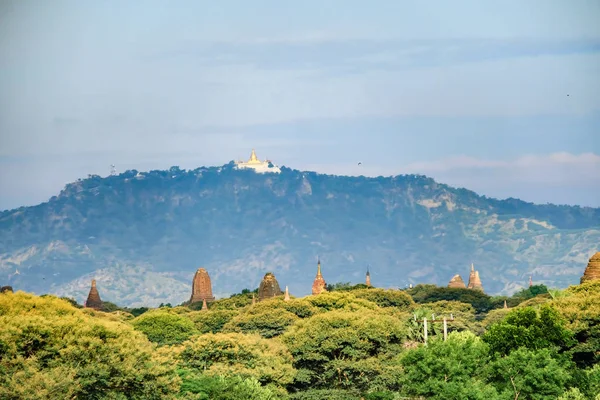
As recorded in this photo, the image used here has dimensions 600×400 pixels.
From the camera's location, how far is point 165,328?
149 m

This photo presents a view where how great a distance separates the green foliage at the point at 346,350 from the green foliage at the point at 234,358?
3644 millimetres

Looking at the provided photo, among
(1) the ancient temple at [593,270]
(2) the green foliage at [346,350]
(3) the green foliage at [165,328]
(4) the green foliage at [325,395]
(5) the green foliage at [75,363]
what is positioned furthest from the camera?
(1) the ancient temple at [593,270]

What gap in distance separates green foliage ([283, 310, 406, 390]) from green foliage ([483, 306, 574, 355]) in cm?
868

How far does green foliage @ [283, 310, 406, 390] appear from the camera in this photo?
105 metres

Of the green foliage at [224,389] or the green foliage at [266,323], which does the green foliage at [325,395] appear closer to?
the green foliage at [224,389]

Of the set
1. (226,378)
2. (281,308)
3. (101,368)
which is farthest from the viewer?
(281,308)

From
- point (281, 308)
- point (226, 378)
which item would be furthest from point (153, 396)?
point (281, 308)

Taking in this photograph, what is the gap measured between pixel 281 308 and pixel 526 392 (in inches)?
2573

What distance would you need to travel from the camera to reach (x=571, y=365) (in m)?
93.9

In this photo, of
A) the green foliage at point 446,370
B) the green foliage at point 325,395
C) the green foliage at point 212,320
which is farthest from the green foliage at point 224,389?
the green foliage at point 212,320

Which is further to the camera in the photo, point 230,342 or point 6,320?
point 230,342

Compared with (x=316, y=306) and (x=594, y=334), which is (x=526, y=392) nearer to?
(x=594, y=334)

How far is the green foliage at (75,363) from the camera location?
73.0 m

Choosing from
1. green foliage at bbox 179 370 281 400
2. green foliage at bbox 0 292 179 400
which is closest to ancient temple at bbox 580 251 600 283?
green foliage at bbox 179 370 281 400
